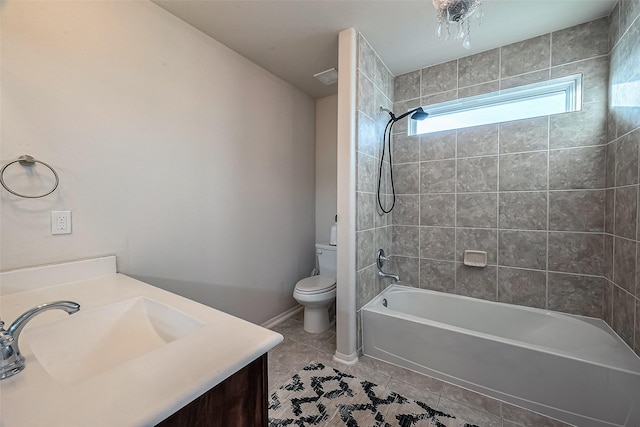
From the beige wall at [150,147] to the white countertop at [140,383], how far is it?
590mm

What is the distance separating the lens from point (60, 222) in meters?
1.18

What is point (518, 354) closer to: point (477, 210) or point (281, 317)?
point (477, 210)

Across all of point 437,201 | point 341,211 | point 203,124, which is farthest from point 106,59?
point 437,201

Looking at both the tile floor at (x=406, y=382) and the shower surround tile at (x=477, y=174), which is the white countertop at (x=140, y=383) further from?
the shower surround tile at (x=477, y=174)

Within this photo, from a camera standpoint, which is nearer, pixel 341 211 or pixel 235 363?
pixel 235 363

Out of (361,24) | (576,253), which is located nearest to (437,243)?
(576,253)

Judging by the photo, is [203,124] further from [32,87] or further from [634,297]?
[634,297]

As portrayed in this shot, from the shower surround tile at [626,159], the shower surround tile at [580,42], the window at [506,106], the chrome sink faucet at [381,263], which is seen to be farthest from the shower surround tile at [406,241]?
the shower surround tile at [580,42]

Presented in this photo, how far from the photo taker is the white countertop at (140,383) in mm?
444

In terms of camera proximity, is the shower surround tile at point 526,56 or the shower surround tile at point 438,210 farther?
the shower surround tile at point 438,210

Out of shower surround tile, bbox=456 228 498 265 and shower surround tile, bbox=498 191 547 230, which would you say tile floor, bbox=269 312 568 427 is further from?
shower surround tile, bbox=498 191 547 230

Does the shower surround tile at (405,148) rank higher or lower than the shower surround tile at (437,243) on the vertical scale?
higher

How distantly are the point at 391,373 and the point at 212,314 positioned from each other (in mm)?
1441

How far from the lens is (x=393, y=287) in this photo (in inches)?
93.1
